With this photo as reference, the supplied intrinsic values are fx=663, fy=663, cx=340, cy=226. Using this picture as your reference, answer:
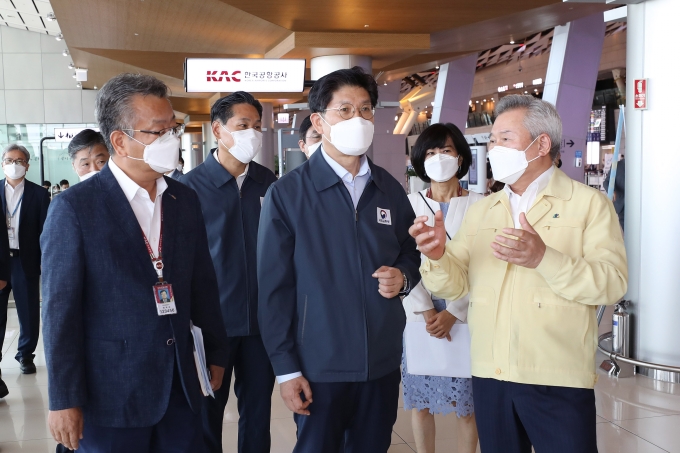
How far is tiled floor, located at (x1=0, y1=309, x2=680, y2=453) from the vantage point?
4.00 m

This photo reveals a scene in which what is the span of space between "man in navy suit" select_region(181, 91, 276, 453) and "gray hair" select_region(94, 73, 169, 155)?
101cm

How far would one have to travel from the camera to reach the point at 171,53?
15.4 meters

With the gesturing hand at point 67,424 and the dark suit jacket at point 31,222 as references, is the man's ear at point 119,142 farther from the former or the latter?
the dark suit jacket at point 31,222

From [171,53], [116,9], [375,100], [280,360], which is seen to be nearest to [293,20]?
[116,9]

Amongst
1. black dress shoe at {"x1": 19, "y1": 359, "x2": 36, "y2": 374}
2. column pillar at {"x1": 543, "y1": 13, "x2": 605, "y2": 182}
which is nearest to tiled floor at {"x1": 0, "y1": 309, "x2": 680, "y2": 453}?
black dress shoe at {"x1": 19, "y1": 359, "x2": 36, "y2": 374}

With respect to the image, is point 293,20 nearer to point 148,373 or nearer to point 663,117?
point 663,117

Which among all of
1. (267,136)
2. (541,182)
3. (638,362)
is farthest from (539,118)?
(267,136)

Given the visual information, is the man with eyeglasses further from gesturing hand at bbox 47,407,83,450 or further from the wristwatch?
gesturing hand at bbox 47,407,83,450

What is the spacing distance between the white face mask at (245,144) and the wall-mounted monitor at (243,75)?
5281mm

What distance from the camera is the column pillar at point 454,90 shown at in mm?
18578

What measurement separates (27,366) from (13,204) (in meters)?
1.46

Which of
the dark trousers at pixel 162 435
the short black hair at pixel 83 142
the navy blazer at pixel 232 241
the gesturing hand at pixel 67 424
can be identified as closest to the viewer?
the gesturing hand at pixel 67 424

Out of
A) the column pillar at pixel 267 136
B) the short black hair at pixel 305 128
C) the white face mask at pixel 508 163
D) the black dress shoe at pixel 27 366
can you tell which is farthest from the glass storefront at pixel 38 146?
the white face mask at pixel 508 163

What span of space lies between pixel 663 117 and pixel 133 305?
4.75m
